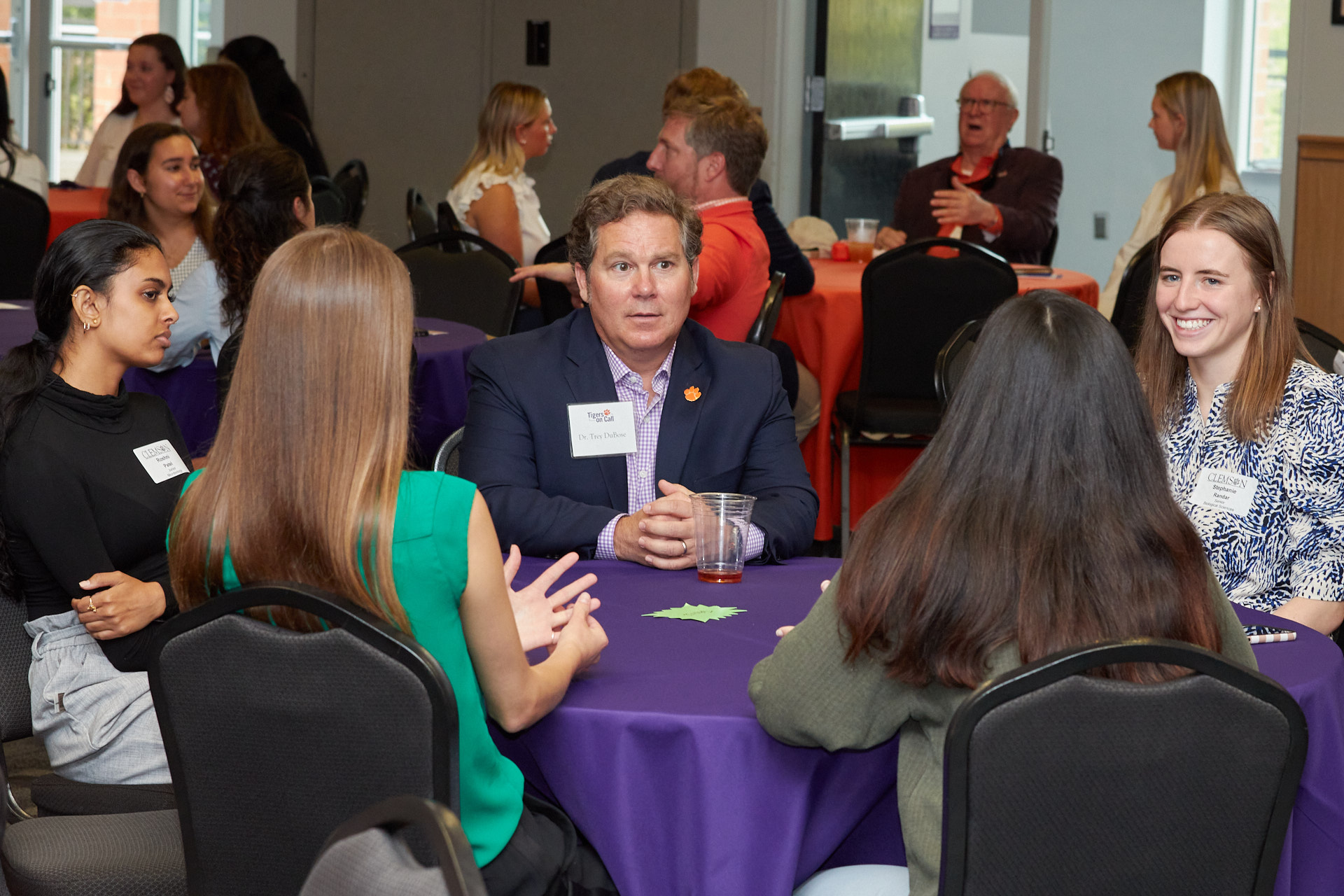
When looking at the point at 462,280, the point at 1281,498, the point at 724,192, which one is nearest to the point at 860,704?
the point at 1281,498

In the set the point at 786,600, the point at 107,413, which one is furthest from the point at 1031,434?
the point at 107,413

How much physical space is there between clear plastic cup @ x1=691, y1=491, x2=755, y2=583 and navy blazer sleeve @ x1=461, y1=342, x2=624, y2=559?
0.22 meters

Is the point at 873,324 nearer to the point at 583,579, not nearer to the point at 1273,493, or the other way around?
the point at 1273,493

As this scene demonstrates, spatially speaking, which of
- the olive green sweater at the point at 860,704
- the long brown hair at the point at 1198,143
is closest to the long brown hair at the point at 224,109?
the long brown hair at the point at 1198,143

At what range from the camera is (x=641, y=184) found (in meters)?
2.55

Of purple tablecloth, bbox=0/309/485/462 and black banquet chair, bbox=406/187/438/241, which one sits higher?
black banquet chair, bbox=406/187/438/241

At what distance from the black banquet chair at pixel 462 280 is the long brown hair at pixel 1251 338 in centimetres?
275

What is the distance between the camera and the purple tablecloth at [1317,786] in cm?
164

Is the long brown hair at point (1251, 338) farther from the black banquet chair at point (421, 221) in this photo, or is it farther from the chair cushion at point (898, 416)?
the black banquet chair at point (421, 221)

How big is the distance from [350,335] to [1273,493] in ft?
4.87

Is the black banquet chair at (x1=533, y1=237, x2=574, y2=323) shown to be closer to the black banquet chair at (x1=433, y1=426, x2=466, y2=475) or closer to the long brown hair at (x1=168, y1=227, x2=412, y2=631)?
the black banquet chair at (x1=433, y1=426, x2=466, y2=475)

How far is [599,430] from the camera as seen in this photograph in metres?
2.40

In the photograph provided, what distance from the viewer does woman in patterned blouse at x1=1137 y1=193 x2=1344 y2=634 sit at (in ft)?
7.07

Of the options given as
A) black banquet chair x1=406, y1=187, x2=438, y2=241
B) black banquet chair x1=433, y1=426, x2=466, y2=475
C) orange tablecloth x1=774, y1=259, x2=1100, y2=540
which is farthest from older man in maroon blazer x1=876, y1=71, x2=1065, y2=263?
black banquet chair x1=433, y1=426, x2=466, y2=475
